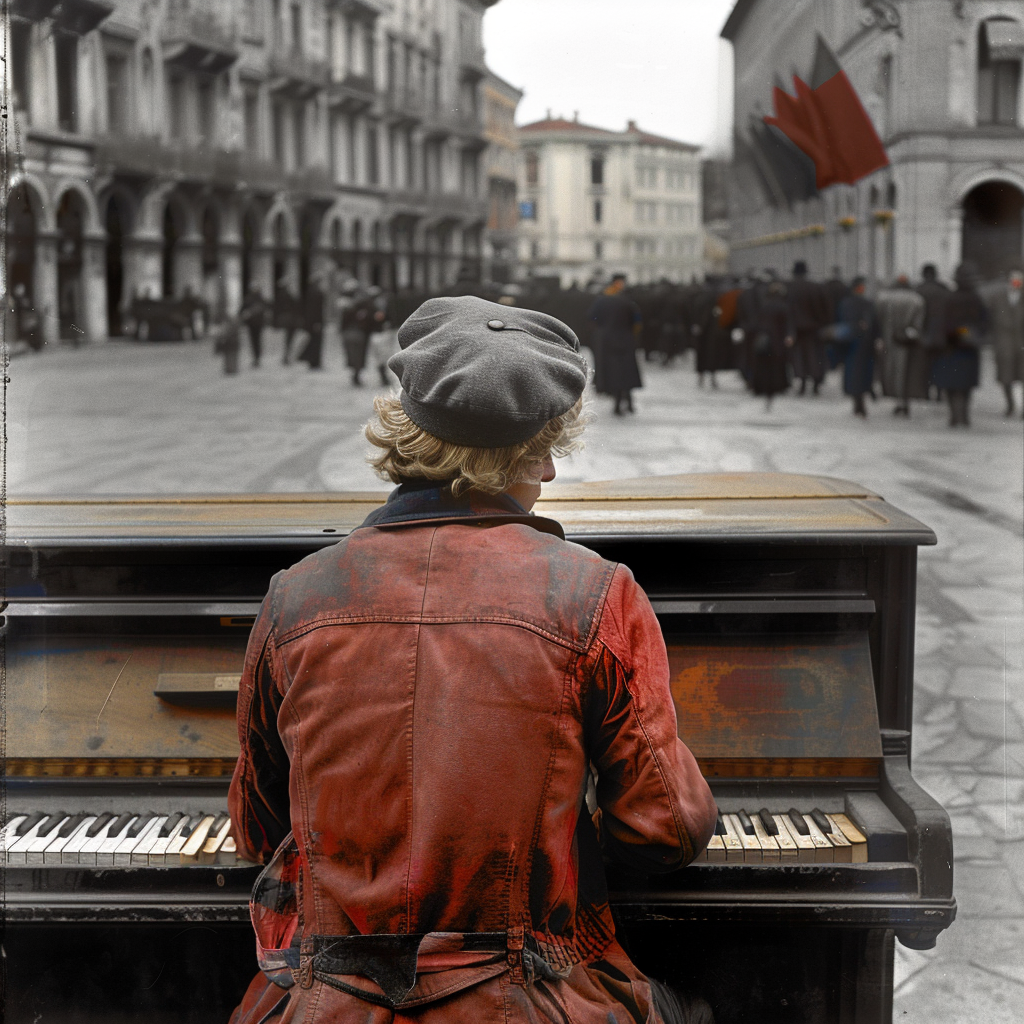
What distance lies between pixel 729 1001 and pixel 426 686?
1.23 metres

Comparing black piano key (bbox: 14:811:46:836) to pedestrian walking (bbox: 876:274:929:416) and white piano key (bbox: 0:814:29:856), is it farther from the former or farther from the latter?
pedestrian walking (bbox: 876:274:929:416)

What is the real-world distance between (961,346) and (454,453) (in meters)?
13.5

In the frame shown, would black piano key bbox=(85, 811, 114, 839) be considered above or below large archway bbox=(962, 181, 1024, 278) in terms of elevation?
below

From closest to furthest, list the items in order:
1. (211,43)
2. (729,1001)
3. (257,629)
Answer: (257,629) < (729,1001) < (211,43)

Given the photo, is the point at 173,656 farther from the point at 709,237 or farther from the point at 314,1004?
the point at 709,237

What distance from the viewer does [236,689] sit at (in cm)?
245

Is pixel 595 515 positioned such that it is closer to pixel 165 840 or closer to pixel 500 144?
pixel 165 840

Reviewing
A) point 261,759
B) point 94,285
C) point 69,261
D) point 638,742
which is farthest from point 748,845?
A: point 94,285

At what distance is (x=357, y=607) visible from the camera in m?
1.60

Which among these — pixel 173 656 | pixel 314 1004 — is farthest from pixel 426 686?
pixel 173 656

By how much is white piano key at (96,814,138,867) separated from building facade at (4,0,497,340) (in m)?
17.6

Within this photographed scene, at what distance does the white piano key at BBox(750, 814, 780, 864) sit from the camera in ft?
7.13

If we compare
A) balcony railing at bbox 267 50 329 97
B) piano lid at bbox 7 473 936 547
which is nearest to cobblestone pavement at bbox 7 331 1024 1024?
piano lid at bbox 7 473 936 547

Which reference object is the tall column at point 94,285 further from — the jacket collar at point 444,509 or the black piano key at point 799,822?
the jacket collar at point 444,509
